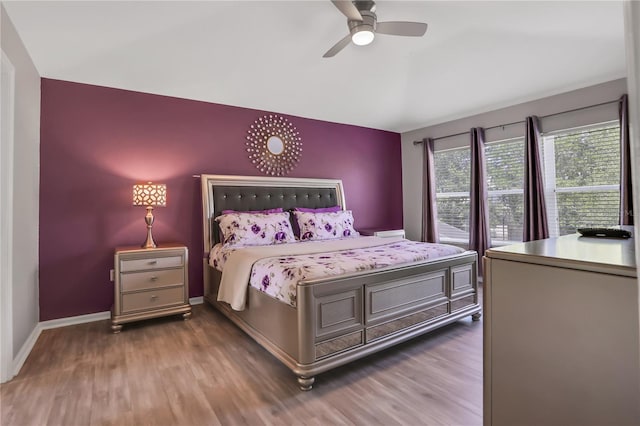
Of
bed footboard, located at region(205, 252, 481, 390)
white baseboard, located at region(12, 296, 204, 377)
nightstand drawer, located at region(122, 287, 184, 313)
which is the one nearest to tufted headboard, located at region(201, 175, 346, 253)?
nightstand drawer, located at region(122, 287, 184, 313)

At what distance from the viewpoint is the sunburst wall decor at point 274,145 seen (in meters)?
4.14

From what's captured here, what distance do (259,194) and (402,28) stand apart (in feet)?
7.94

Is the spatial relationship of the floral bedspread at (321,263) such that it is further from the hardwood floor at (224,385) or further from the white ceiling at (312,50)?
the white ceiling at (312,50)

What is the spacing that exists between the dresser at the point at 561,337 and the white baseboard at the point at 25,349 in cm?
289

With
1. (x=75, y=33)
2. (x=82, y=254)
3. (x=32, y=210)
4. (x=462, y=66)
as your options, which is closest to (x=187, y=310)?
(x=82, y=254)

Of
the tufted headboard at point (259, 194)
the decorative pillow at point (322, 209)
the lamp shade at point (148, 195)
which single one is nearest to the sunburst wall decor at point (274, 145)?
the tufted headboard at point (259, 194)

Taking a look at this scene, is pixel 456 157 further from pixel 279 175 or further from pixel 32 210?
pixel 32 210

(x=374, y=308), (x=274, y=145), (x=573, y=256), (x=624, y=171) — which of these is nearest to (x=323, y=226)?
(x=274, y=145)

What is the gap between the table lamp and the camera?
3.10m

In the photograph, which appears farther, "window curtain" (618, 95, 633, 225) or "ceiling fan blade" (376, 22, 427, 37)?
"window curtain" (618, 95, 633, 225)

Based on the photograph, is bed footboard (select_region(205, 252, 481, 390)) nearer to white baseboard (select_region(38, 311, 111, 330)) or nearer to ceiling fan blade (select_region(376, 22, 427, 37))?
white baseboard (select_region(38, 311, 111, 330))

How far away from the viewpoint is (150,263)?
3.00 m

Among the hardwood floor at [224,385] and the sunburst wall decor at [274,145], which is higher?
the sunburst wall decor at [274,145]

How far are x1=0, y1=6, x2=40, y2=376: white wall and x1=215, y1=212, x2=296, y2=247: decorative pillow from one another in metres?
1.59
